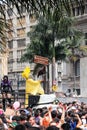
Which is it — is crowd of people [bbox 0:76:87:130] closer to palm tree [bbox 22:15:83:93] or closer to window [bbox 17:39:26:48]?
palm tree [bbox 22:15:83:93]

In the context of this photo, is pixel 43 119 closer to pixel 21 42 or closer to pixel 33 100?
pixel 33 100

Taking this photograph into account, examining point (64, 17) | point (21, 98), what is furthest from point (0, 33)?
point (21, 98)

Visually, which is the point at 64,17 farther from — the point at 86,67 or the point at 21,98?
the point at 86,67

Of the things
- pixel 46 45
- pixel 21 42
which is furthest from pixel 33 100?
pixel 21 42

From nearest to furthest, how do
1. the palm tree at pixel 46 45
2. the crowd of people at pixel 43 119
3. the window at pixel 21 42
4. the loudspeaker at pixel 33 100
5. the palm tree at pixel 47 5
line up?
1. the palm tree at pixel 47 5
2. the crowd of people at pixel 43 119
3. the loudspeaker at pixel 33 100
4. the palm tree at pixel 46 45
5. the window at pixel 21 42

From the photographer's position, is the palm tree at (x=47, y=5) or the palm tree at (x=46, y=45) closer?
the palm tree at (x=47, y=5)

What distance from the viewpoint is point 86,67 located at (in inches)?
1286

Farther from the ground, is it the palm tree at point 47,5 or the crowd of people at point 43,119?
the palm tree at point 47,5

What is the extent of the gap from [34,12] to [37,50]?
40.1m

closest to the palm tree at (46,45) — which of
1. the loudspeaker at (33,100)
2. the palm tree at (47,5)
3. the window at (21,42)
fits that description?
the loudspeaker at (33,100)

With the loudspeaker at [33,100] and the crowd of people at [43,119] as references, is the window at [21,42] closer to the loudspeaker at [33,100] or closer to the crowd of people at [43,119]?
the loudspeaker at [33,100]

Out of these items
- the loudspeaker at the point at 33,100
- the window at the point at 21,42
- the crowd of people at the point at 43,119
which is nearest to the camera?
the crowd of people at the point at 43,119


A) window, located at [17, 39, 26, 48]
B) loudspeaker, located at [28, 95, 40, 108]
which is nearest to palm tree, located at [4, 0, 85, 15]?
loudspeaker, located at [28, 95, 40, 108]

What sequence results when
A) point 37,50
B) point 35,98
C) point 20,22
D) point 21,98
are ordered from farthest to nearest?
1. point 37,50
2. point 21,98
3. point 35,98
4. point 20,22
